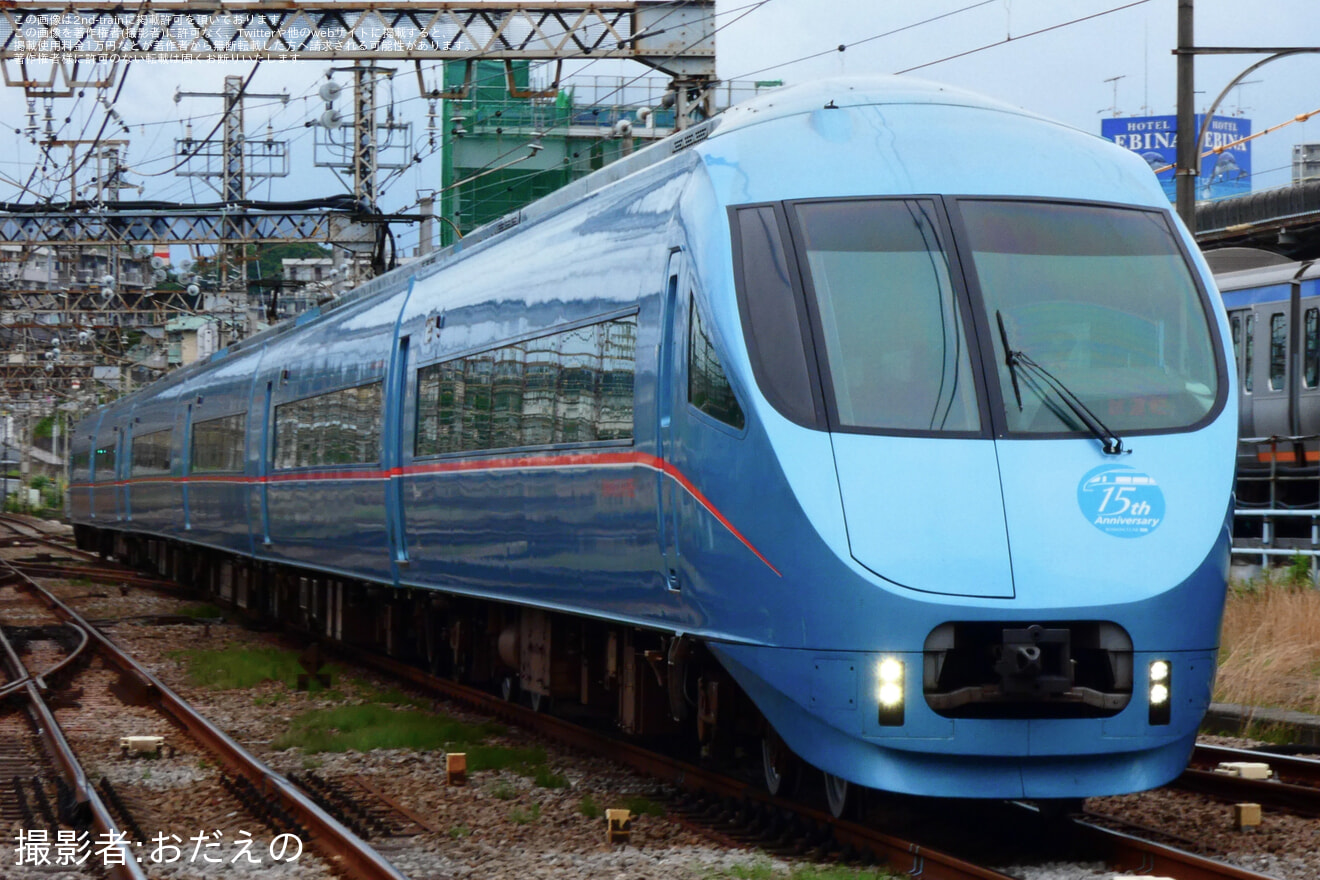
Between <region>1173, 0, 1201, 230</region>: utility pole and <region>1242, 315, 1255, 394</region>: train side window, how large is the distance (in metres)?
7.53

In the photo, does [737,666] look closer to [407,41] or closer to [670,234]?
Answer: [670,234]

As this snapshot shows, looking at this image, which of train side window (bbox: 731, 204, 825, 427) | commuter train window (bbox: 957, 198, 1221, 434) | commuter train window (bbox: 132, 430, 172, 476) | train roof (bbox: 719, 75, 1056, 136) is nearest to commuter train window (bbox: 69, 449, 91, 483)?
commuter train window (bbox: 132, 430, 172, 476)

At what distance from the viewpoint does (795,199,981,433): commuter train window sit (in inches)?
281

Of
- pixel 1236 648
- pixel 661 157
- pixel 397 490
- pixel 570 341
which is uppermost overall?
pixel 661 157

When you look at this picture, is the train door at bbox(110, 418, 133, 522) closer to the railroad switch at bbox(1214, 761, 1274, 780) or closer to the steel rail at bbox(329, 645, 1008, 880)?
the steel rail at bbox(329, 645, 1008, 880)

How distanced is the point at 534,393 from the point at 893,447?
342 cm

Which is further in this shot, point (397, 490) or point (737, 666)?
point (397, 490)

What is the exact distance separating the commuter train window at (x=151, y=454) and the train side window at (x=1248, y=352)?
47.9 feet

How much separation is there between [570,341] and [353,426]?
5.14 meters

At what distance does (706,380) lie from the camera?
7562 mm

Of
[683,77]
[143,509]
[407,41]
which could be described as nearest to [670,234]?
[683,77]

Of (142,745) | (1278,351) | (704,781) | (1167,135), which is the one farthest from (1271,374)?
(1167,135)

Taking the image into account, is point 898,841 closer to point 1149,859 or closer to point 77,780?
point 1149,859

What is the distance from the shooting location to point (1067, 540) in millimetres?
6867
